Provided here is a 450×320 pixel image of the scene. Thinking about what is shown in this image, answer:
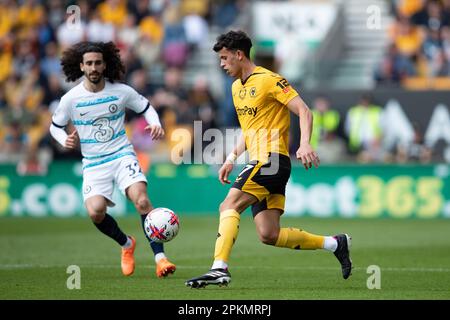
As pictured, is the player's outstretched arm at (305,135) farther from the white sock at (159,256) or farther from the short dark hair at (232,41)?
the white sock at (159,256)

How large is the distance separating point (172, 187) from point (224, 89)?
129 inches

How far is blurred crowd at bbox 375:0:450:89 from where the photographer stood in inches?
886

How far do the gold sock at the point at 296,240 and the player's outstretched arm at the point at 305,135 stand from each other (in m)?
1.00

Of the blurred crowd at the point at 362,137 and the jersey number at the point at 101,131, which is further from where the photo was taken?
the blurred crowd at the point at 362,137

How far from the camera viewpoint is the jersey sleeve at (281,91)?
32.5 feet

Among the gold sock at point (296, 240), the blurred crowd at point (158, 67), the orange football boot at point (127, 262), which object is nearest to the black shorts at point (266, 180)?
the gold sock at point (296, 240)

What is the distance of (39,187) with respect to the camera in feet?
70.0

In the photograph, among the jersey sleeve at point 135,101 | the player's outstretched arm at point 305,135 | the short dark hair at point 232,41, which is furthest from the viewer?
the jersey sleeve at point 135,101

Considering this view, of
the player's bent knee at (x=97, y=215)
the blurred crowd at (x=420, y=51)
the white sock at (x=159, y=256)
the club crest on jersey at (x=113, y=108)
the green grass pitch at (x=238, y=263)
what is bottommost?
the green grass pitch at (x=238, y=263)

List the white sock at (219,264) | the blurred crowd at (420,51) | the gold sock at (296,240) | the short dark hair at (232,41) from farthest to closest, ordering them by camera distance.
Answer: the blurred crowd at (420,51), the gold sock at (296,240), the short dark hair at (232,41), the white sock at (219,264)

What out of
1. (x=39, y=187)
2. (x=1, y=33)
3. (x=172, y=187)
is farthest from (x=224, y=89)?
(x=1, y=33)

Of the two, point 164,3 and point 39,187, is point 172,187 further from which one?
point 164,3

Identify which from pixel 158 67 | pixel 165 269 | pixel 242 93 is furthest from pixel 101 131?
pixel 158 67

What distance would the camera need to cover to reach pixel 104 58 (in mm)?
11594
